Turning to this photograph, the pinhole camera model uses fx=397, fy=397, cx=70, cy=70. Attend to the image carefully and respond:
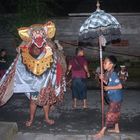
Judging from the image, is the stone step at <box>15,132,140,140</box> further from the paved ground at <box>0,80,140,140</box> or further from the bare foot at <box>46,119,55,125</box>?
the bare foot at <box>46,119,55,125</box>

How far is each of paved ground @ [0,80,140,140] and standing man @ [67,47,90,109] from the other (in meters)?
0.32

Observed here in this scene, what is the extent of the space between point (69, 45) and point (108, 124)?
688cm

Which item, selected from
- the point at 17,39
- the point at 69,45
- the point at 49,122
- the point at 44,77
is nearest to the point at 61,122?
the point at 49,122

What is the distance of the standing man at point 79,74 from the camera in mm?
9938

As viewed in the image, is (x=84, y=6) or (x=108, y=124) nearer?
(x=108, y=124)

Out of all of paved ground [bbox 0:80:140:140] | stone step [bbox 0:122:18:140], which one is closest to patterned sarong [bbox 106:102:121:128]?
paved ground [bbox 0:80:140:140]

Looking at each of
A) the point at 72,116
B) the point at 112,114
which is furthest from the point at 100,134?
the point at 72,116

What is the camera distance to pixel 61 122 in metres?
9.11

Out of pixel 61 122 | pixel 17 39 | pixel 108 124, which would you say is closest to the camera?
pixel 108 124

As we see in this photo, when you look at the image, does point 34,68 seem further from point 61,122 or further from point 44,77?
point 61,122

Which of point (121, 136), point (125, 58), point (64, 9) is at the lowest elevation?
point (121, 136)

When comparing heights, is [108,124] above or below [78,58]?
below

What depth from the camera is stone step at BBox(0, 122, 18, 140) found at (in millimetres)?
7428

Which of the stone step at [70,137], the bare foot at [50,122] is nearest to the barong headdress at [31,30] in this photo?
the bare foot at [50,122]
